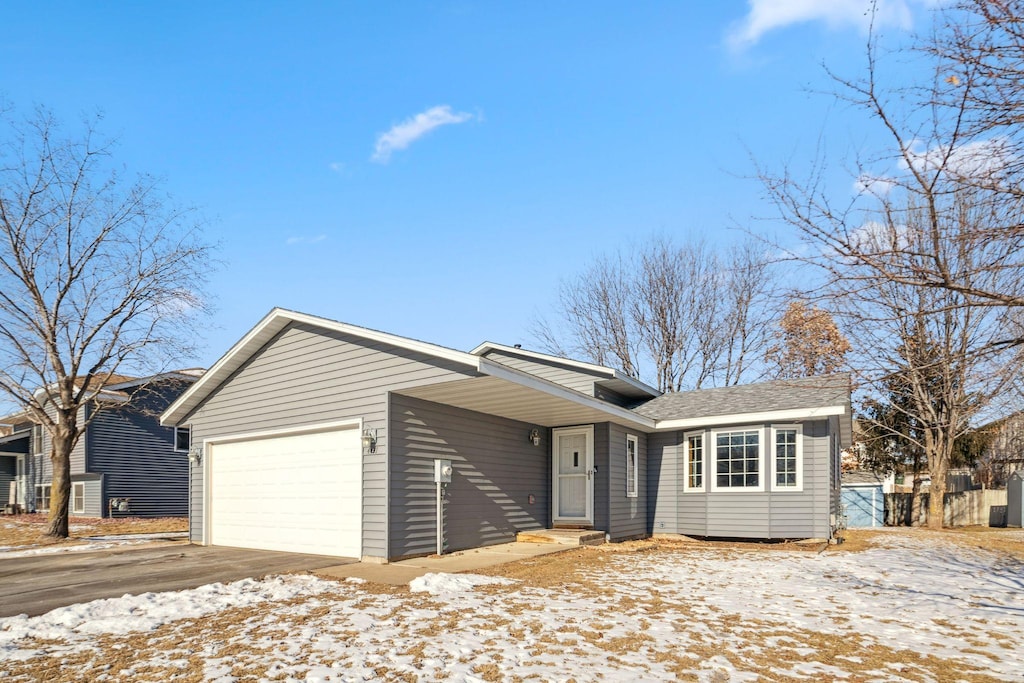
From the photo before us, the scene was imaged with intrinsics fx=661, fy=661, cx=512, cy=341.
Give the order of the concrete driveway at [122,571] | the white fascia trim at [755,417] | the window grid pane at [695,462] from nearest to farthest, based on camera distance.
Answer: the concrete driveway at [122,571] → the white fascia trim at [755,417] → the window grid pane at [695,462]

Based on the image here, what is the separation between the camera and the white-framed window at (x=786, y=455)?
13508 mm

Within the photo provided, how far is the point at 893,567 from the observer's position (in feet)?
33.5

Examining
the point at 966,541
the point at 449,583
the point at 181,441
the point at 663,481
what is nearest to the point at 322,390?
the point at 449,583

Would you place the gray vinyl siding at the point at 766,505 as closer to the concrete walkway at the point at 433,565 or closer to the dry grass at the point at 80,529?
the concrete walkway at the point at 433,565

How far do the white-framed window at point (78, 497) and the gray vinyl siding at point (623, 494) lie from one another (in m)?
19.0

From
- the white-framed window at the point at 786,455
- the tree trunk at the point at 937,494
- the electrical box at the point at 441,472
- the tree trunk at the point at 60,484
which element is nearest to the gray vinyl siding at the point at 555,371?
the white-framed window at the point at 786,455

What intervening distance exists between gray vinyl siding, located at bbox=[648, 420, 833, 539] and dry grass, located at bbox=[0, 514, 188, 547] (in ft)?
43.2

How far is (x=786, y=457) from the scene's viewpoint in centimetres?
1359

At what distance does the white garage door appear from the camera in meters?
11.0

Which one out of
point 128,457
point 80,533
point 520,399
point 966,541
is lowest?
point 80,533

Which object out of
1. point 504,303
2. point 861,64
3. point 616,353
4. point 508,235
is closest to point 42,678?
point 861,64

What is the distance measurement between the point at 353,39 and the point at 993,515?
24.1m

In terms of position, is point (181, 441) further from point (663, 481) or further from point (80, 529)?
point (663, 481)

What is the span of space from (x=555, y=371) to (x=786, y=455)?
5231 millimetres
